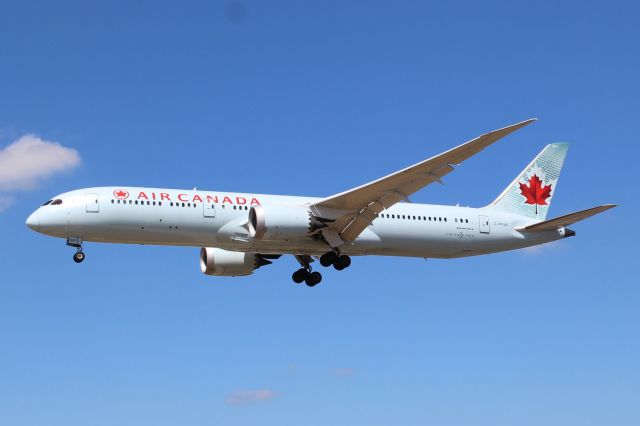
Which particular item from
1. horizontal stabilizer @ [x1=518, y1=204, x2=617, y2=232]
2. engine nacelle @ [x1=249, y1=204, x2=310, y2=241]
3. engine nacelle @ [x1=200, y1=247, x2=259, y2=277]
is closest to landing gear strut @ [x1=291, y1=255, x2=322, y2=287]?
engine nacelle @ [x1=200, y1=247, x2=259, y2=277]

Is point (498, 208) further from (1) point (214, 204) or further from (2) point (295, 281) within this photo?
(1) point (214, 204)

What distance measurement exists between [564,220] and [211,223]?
49.3 feet

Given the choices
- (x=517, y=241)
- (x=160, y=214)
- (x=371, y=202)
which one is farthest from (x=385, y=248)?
(x=160, y=214)

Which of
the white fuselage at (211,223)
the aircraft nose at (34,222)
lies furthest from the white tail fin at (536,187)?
the aircraft nose at (34,222)

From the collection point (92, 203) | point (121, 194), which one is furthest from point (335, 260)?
point (92, 203)

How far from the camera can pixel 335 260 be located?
41.9m

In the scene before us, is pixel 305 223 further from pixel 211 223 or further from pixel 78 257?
pixel 78 257

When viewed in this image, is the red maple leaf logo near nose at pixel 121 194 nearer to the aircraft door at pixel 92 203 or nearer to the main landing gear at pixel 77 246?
the aircraft door at pixel 92 203

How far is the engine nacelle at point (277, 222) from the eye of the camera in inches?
1522

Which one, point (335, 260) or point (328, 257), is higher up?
point (328, 257)

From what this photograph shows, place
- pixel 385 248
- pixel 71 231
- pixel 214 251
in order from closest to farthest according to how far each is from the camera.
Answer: pixel 71 231
pixel 385 248
pixel 214 251

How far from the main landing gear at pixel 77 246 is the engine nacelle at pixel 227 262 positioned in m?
7.62

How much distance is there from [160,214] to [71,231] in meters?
3.40

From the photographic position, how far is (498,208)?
46.0 m
